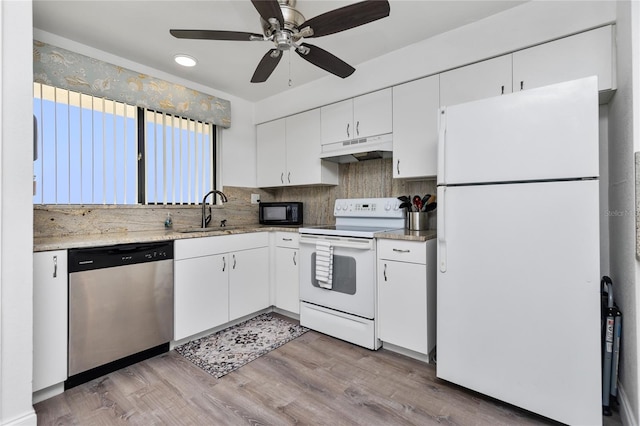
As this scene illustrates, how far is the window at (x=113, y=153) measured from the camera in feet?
7.49

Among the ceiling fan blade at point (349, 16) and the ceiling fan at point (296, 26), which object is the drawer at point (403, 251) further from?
the ceiling fan blade at point (349, 16)

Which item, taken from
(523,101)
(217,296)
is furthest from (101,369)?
(523,101)

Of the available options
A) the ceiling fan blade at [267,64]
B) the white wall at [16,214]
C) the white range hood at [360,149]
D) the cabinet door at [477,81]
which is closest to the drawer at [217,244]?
the white wall at [16,214]

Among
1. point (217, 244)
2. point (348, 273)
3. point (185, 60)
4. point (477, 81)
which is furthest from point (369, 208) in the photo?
point (185, 60)

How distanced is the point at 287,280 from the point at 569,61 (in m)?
2.73

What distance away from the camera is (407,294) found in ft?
7.20

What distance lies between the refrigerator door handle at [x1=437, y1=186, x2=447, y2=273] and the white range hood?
3.03 feet

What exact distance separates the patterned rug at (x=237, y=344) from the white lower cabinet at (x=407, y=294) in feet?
2.86

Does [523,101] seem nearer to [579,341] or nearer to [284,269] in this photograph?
[579,341]

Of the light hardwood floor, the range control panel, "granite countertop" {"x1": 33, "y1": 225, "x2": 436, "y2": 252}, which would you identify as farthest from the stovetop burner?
the light hardwood floor

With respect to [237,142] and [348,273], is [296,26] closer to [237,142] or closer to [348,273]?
[348,273]

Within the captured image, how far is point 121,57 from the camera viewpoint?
2.61 metres

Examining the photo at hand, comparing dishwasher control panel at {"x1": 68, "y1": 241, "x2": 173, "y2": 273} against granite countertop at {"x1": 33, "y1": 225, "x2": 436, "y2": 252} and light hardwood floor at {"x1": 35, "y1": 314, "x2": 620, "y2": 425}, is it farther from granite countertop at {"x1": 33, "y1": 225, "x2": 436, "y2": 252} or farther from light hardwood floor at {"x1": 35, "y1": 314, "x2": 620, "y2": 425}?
light hardwood floor at {"x1": 35, "y1": 314, "x2": 620, "y2": 425}

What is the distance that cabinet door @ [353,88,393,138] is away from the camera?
8.68ft
